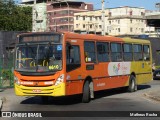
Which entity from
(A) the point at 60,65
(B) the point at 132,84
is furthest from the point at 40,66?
(B) the point at 132,84

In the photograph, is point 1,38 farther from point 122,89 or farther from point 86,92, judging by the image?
point 86,92

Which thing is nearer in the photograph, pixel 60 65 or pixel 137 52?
pixel 60 65

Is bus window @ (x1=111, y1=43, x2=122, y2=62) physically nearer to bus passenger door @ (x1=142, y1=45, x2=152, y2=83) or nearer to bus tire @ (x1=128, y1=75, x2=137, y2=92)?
bus tire @ (x1=128, y1=75, x2=137, y2=92)

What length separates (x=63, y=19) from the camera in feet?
529

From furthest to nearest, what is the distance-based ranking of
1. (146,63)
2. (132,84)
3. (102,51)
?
(146,63) < (132,84) < (102,51)

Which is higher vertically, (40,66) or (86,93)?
(40,66)

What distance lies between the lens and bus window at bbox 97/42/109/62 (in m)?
20.1

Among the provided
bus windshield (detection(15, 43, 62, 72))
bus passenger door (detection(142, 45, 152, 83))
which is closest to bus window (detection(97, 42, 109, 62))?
bus windshield (detection(15, 43, 62, 72))

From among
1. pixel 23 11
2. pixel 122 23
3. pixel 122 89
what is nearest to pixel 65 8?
pixel 122 23

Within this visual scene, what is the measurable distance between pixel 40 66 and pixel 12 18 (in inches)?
2503

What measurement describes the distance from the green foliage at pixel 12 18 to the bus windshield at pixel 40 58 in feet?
200

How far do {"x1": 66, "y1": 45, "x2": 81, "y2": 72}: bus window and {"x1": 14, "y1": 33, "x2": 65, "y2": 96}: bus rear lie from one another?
1.22ft

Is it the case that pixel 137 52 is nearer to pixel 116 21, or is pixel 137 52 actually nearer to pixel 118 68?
pixel 118 68

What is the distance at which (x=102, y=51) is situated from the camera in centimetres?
2044
